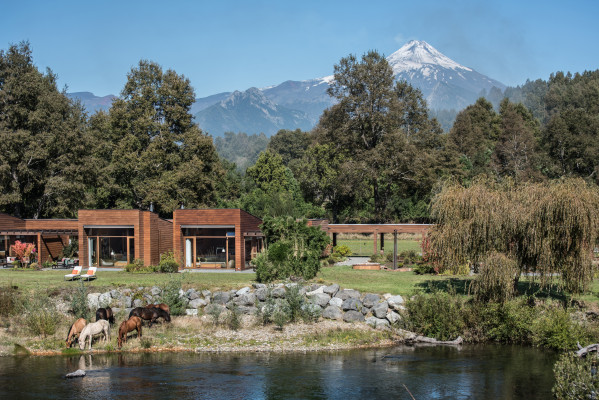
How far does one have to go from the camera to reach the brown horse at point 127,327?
73.8 feet

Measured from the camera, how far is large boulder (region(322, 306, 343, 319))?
2548 centimetres

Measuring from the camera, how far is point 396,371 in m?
19.0

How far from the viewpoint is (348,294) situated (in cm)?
2655

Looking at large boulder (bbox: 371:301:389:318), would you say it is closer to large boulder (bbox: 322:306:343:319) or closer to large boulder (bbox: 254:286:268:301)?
large boulder (bbox: 322:306:343:319)

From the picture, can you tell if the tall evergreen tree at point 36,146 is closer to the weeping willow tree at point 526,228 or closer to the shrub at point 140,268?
the shrub at point 140,268

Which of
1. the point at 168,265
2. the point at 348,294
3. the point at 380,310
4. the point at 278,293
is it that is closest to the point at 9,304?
the point at 168,265

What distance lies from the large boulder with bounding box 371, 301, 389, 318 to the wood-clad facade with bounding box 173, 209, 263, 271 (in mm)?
12131

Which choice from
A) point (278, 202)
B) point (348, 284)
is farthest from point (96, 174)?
point (348, 284)

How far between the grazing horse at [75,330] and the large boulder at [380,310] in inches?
453

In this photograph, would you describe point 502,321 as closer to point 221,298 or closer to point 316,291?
point 316,291

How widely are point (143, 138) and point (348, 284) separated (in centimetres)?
2644

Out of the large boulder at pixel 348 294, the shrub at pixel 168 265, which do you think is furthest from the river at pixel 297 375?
the shrub at pixel 168 265

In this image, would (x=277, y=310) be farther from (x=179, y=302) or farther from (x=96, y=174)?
(x=96, y=174)

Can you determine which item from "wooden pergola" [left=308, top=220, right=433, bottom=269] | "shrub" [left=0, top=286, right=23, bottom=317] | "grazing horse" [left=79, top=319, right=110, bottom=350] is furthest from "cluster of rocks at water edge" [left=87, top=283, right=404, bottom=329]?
"wooden pergola" [left=308, top=220, right=433, bottom=269]
